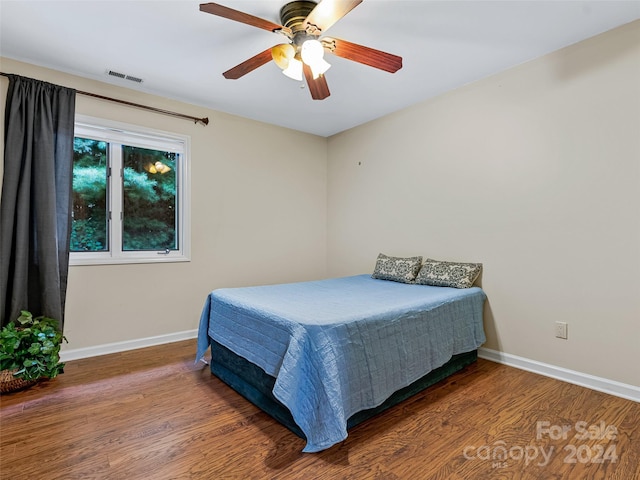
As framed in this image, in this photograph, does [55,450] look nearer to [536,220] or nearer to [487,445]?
[487,445]

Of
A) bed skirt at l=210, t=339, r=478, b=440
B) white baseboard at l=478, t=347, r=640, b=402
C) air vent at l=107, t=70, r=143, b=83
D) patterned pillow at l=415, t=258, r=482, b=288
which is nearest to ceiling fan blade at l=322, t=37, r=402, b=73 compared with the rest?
patterned pillow at l=415, t=258, r=482, b=288

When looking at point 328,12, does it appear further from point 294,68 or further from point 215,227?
point 215,227

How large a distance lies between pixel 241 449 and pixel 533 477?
1.36 meters

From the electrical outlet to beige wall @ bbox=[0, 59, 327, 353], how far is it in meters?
2.73

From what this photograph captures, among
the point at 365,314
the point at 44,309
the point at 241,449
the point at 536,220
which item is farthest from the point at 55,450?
the point at 536,220

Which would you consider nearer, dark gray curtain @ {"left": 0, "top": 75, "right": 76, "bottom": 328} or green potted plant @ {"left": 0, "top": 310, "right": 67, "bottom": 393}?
green potted plant @ {"left": 0, "top": 310, "right": 67, "bottom": 393}

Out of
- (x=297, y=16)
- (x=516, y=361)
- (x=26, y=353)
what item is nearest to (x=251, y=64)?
(x=297, y=16)

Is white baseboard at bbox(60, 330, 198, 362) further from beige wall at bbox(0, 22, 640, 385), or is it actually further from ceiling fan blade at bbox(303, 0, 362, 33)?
ceiling fan blade at bbox(303, 0, 362, 33)

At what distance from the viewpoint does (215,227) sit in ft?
11.9

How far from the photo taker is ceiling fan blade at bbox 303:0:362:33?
1.58 metres

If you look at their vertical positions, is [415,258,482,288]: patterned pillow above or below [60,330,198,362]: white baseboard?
above

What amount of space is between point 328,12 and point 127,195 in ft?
8.30

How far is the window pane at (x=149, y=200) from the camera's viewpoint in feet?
10.5

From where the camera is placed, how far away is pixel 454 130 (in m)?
3.14
